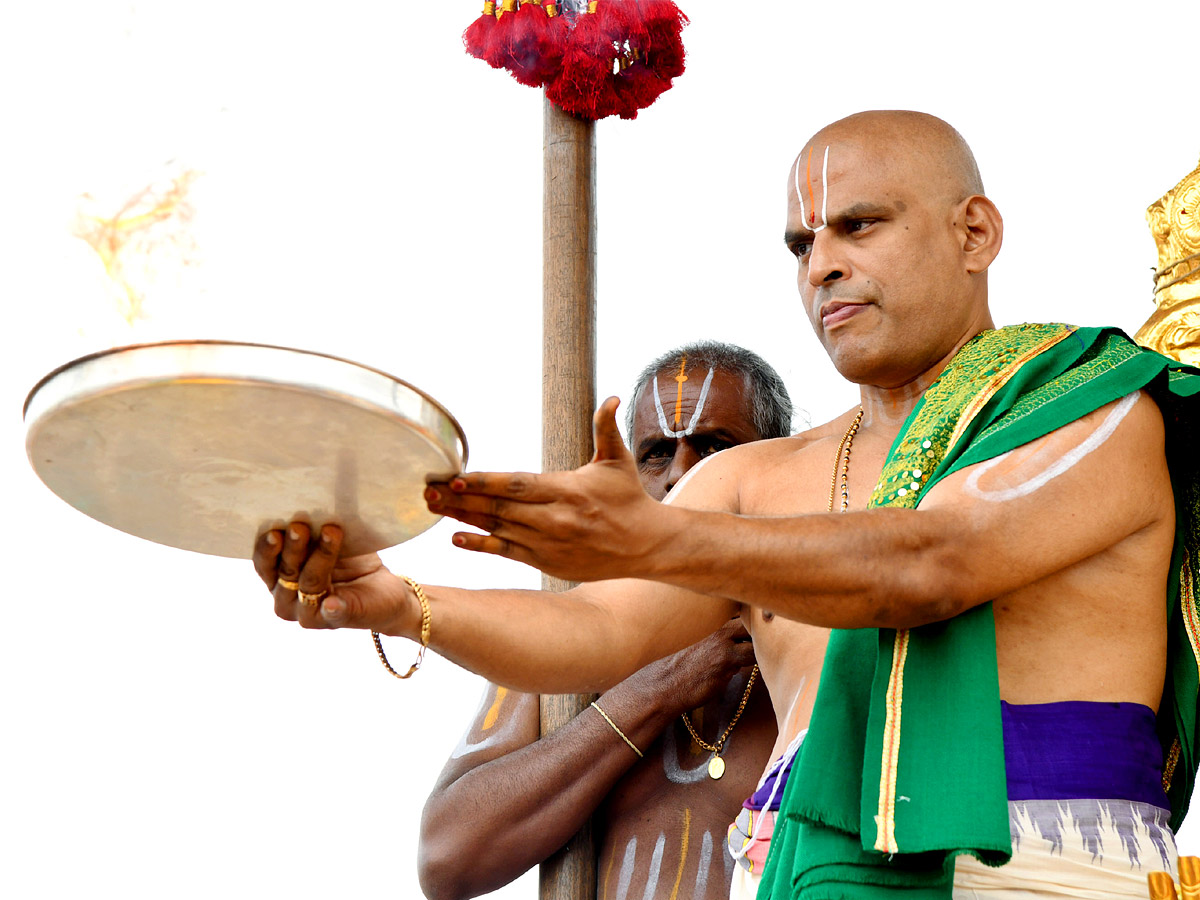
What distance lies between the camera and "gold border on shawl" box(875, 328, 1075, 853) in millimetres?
1858

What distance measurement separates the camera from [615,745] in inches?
126

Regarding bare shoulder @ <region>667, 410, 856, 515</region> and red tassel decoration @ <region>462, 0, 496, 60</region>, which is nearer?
bare shoulder @ <region>667, 410, 856, 515</region>

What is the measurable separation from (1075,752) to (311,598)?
1.14 m

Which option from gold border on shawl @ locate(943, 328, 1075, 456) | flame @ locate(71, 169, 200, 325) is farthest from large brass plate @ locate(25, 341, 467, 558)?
gold border on shawl @ locate(943, 328, 1075, 456)

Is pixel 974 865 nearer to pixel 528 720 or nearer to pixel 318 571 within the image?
pixel 318 571

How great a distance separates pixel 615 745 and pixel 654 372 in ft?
3.47

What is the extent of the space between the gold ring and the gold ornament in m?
2.45

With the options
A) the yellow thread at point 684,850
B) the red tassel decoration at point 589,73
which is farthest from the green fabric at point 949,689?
the red tassel decoration at point 589,73

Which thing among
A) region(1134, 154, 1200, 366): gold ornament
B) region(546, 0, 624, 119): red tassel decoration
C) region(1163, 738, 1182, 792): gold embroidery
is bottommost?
region(1163, 738, 1182, 792): gold embroidery

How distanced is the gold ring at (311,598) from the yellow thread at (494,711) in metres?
1.55

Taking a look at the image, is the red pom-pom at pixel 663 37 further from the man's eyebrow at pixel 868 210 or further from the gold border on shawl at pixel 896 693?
the gold border on shawl at pixel 896 693

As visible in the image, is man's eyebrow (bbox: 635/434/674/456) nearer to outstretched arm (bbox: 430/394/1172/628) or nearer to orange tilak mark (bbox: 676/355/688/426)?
orange tilak mark (bbox: 676/355/688/426)

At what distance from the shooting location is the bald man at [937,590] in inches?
71.3

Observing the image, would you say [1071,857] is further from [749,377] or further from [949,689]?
[749,377]
